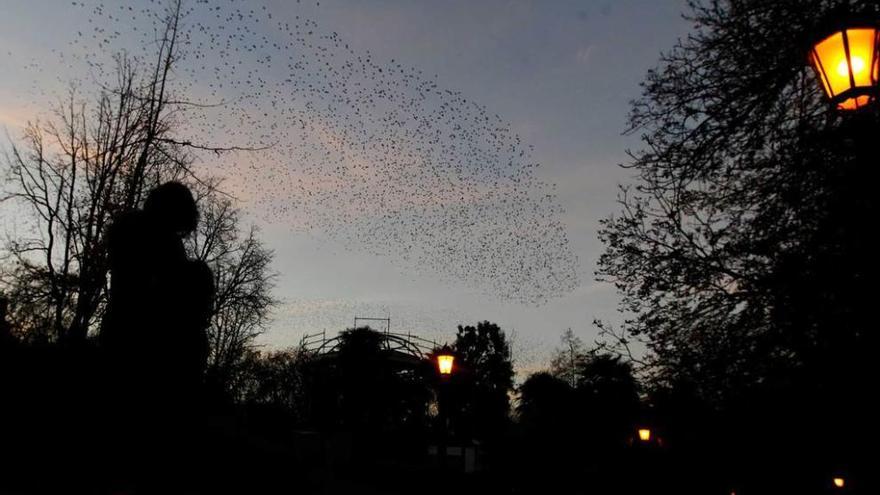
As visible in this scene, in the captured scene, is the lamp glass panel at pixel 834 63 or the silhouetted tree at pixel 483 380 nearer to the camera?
Result: the lamp glass panel at pixel 834 63

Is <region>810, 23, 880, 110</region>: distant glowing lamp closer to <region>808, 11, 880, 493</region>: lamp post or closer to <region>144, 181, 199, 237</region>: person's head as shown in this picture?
<region>808, 11, 880, 493</region>: lamp post

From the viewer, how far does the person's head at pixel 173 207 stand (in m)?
3.07

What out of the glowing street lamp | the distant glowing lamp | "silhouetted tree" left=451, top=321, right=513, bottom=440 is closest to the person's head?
the distant glowing lamp

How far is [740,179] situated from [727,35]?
2.39m

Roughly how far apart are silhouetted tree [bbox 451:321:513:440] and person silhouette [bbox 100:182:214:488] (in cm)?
7116

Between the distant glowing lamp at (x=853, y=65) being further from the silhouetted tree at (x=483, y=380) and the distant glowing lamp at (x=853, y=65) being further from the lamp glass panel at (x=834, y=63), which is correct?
the silhouetted tree at (x=483, y=380)

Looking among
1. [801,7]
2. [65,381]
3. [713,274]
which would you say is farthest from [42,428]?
[801,7]

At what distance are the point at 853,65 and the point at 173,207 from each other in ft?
16.6

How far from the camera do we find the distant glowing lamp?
4855 millimetres

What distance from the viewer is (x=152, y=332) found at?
2.76 metres

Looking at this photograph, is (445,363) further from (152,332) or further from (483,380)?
(483,380)

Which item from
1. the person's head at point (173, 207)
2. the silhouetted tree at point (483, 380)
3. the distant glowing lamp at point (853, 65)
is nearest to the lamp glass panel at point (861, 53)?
the distant glowing lamp at point (853, 65)

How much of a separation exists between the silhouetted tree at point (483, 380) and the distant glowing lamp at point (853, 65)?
69562mm

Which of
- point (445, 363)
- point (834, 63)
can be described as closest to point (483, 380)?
point (445, 363)
